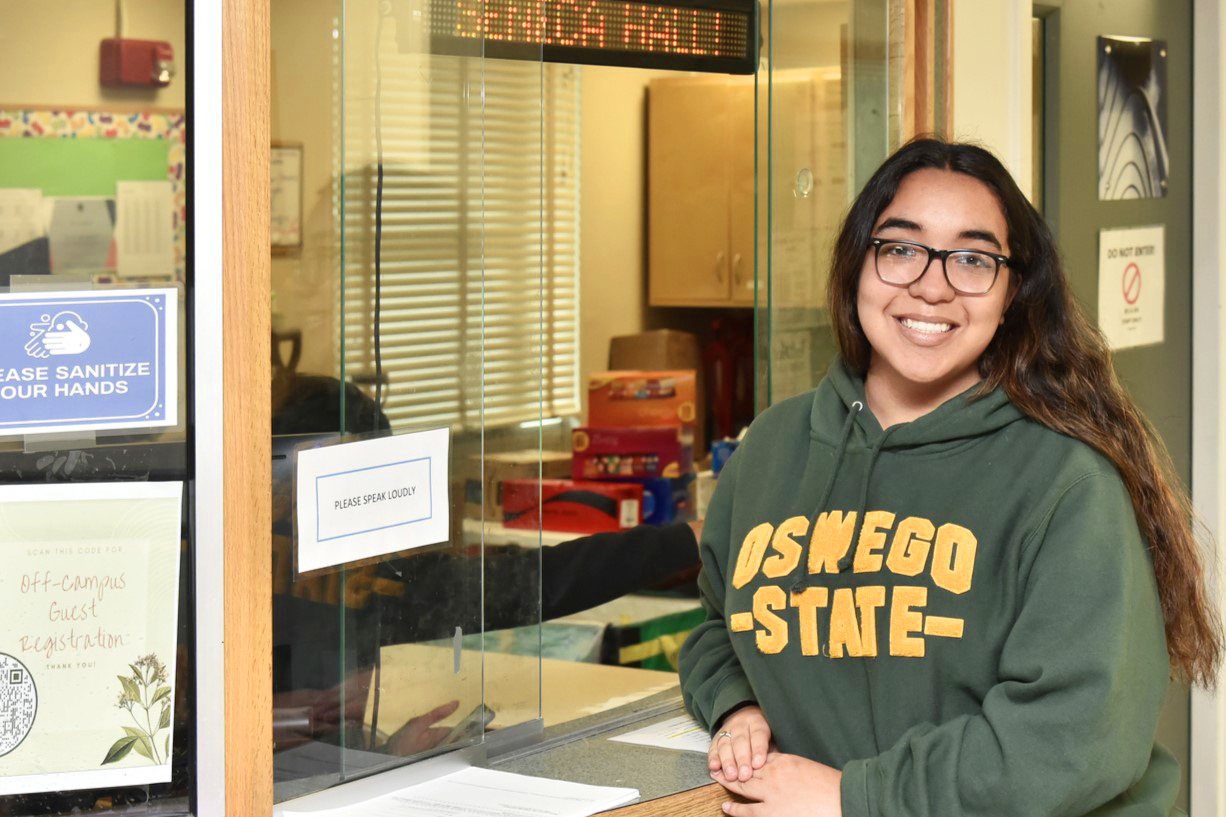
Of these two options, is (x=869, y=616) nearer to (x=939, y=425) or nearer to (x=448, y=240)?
(x=939, y=425)

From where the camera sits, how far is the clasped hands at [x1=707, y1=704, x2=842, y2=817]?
171 centimetres

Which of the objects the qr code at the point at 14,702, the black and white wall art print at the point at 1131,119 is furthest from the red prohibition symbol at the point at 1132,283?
the qr code at the point at 14,702

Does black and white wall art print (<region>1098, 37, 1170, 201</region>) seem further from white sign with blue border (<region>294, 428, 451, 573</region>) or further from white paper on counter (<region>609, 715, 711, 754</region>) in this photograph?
white sign with blue border (<region>294, 428, 451, 573</region>)

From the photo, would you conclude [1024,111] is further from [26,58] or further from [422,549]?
[26,58]

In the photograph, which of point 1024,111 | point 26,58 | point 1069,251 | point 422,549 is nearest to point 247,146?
point 422,549

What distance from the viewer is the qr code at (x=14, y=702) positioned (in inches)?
A: 58.7

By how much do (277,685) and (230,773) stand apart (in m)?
0.21

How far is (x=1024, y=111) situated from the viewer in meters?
2.73

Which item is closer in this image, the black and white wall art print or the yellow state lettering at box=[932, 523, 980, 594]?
the yellow state lettering at box=[932, 523, 980, 594]

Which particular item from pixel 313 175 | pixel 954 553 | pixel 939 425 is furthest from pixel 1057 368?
pixel 313 175

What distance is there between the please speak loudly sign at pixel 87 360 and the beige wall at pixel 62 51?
280cm

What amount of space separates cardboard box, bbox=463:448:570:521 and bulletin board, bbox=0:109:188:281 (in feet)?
8.19

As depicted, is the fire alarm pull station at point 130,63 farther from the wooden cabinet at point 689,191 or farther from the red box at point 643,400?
the wooden cabinet at point 689,191

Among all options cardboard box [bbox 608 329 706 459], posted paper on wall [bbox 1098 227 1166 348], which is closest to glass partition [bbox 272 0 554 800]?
posted paper on wall [bbox 1098 227 1166 348]
